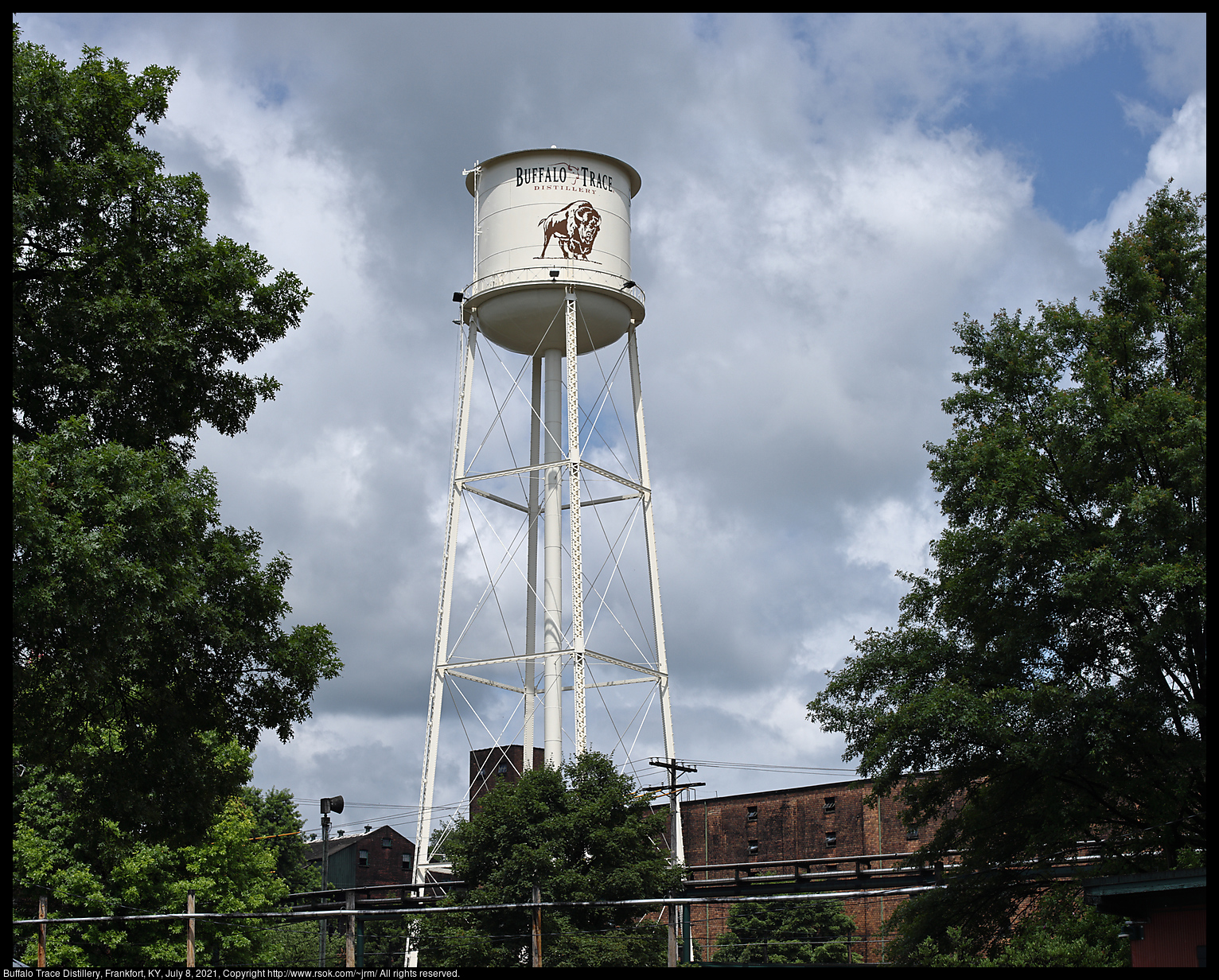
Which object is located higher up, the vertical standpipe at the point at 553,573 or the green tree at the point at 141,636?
the vertical standpipe at the point at 553,573

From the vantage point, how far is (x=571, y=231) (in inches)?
1382

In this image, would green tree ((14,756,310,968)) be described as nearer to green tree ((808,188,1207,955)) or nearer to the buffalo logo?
the buffalo logo

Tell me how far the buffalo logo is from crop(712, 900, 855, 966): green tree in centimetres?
2266

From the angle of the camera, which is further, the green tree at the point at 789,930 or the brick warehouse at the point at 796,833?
the brick warehouse at the point at 796,833

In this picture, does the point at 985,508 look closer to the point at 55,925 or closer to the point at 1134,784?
the point at 1134,784

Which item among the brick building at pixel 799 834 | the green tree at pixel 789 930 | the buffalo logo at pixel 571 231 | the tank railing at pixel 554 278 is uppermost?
the buffalo logo at pixel 571 231

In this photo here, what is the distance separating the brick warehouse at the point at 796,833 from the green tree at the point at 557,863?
18012 mm

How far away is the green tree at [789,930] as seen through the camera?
43906mm

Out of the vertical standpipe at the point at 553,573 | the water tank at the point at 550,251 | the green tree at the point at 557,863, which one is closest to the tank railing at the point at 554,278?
the water tank at the point at 550,251

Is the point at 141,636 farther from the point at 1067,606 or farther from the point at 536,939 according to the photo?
the point at 1067,606

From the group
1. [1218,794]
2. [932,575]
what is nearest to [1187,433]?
[932,575]

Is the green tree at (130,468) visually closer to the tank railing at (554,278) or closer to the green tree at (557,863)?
the green tree at (557,863)

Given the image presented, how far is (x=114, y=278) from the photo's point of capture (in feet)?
50.4

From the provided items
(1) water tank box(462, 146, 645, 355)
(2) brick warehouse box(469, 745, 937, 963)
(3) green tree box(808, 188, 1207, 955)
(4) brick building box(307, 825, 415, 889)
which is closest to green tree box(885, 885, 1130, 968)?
(3) green tree box(808, 188, 1207, 955)
